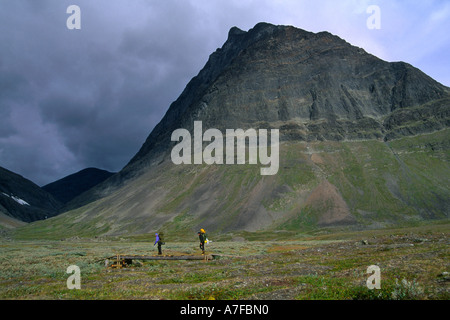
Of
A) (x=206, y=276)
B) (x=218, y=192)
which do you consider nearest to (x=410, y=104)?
(x=218, y=192)

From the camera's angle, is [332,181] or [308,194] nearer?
[308,194]

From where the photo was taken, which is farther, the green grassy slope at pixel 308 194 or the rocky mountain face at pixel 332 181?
the rocky mountain face at pixel 332 181

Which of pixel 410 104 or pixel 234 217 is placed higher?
pixel 410 104

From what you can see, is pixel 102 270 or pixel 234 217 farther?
pixel 234 217

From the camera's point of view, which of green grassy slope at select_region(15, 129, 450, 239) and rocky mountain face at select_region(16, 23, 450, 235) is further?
rocky mountain face at select_region(16, 23, 450, 235)

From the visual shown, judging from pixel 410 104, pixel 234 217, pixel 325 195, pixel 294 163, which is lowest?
pixel 234 217

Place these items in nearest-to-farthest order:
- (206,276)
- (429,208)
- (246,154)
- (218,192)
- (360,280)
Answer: (360,280), (206,276), (429,208), (218,192), (246,154)

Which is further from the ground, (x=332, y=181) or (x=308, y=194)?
(x=332, y=181)
